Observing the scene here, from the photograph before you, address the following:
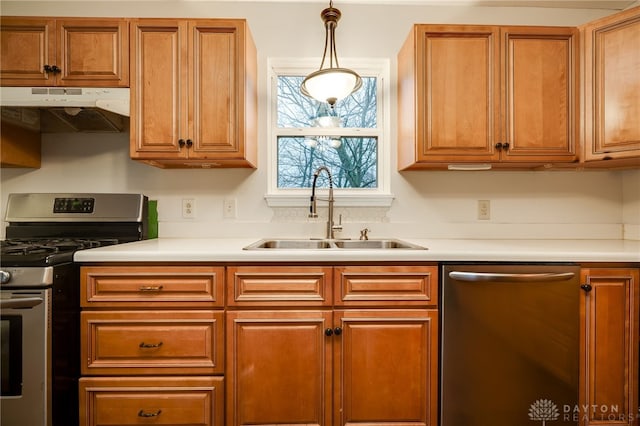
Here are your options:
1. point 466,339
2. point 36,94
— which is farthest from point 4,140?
point 466,339

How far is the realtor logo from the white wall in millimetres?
974

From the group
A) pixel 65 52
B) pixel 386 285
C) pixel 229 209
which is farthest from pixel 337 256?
pixel 65 52

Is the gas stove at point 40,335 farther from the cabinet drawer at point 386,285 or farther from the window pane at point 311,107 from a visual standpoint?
the window pane at point 311,107

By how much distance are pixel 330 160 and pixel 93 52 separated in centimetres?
142

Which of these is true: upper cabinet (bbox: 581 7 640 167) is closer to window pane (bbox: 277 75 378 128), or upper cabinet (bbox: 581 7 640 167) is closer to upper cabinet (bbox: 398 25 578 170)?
upper cabinet (bbox: 398 25 578 170)

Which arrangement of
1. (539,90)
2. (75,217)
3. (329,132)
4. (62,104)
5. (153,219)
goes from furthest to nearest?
(329,132)
(153,219)
(75,217)
(539,90)
(62,104)

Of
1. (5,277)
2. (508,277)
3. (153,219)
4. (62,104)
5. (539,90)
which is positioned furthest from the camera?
(153,219)

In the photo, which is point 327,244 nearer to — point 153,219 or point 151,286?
point 151,286

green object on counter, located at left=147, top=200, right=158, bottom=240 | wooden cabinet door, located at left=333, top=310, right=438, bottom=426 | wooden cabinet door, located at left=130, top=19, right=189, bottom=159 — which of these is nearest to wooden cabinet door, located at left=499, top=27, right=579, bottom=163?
wooden cabinet door, located at left=333, top=310, right=438, bottom=426

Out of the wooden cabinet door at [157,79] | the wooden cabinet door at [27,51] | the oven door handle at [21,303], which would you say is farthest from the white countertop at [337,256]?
the wooden cabinet door at [27,51]

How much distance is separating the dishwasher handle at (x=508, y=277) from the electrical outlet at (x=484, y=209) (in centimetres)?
76

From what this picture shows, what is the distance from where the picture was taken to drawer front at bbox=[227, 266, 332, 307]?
1.34m

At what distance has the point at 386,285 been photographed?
1.36m

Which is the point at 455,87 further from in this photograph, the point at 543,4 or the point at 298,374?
the point at 298,374
